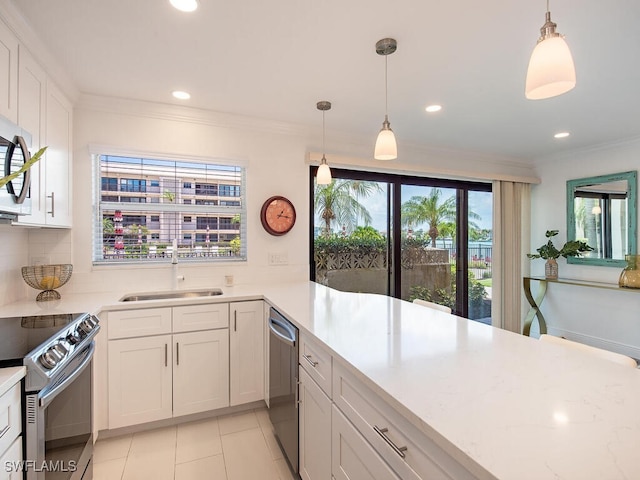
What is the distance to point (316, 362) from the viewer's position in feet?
4.91

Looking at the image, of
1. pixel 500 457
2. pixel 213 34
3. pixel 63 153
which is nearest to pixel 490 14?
pixel 213 34

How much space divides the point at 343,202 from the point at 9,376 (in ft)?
10.1

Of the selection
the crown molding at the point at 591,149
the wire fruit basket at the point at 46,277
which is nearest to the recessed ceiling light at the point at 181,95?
the wire fruit basket at the point at 46,277

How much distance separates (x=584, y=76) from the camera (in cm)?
221

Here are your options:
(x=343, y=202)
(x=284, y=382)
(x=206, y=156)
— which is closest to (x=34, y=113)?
(x=206, y=156)

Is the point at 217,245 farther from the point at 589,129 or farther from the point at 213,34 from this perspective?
the point at 589,129

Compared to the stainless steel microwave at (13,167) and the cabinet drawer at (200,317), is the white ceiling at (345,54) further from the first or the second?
the cabinet drawer at (200,317)

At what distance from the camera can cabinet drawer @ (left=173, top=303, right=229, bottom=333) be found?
7.49 ft

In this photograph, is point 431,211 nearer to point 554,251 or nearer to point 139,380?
point 554,251

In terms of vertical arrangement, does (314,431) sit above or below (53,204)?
below

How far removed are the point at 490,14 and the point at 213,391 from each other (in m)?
2.90

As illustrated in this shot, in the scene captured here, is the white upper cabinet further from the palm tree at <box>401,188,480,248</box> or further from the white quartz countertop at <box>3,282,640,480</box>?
the palm tree at <box>401,188,480,248</box>

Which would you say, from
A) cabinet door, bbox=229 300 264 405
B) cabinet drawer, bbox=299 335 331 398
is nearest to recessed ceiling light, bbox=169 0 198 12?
cabinet drawer, bbox=299 335 331 398

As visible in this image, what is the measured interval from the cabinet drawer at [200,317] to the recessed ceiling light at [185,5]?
180 cm
